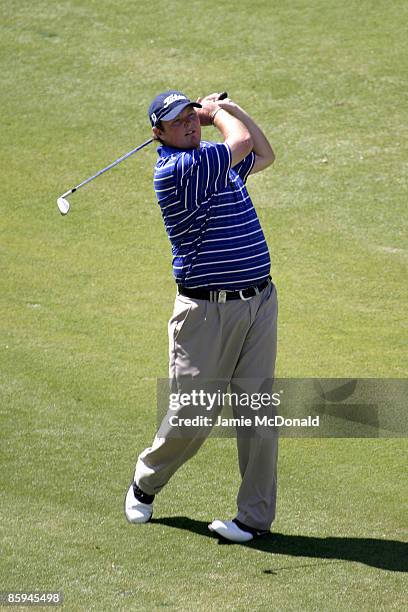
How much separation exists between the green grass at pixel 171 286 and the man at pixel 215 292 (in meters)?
0.24

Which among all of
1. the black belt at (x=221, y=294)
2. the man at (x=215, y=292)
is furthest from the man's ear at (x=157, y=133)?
the black belt at (x=221, y=294)

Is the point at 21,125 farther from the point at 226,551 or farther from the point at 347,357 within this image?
the point at 226,551

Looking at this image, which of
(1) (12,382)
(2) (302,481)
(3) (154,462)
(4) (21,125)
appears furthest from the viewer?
(4) (21,125)

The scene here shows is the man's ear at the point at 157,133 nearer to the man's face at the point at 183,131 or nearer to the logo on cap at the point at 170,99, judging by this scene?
the man's face at the point at 183,131

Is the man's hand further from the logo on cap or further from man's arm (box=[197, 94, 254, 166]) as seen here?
the logo on cap

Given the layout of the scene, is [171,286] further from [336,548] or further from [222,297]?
[336,548]

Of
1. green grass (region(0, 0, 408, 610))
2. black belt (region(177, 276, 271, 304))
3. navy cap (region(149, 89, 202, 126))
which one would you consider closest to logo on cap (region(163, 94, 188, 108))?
navy cap (region(149, 89, 202, 126))

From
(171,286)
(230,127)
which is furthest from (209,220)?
(171,286)

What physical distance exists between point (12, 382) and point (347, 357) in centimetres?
223

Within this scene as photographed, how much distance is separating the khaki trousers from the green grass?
0.83ft

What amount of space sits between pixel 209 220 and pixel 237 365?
73 cm

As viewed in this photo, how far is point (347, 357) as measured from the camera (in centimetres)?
754

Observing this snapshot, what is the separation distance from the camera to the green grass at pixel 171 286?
5.00 metres

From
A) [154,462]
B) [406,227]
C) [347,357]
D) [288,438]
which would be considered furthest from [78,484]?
[406,227]
